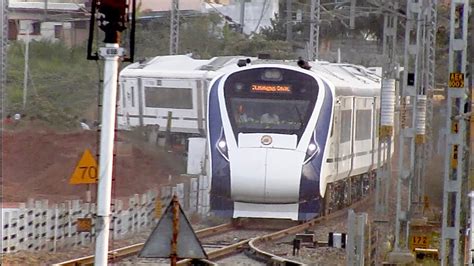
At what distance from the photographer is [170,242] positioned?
10398 millimetres

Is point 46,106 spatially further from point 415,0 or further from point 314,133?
point 415,0

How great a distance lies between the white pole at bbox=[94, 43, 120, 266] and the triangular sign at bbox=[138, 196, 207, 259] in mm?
332

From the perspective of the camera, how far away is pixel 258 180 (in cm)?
2080

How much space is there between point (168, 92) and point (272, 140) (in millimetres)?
7486

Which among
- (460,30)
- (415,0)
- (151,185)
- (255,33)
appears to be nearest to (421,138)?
(415,0)

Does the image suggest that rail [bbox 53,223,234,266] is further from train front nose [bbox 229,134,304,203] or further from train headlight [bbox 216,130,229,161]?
train headlight [bbox 216,130,229,161]

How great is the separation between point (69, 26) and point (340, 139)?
42.8 feet

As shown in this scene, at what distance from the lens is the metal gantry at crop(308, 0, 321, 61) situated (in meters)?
28.3

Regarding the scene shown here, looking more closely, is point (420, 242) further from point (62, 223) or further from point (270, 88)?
point (62, 223)

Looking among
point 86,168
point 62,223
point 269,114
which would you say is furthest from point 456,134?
point 269,114

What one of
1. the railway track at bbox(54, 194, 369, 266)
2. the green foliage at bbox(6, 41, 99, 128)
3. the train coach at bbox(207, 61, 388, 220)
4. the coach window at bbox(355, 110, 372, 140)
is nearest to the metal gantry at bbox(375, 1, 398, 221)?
the train coach at bbox(207, 61, 388, 220)

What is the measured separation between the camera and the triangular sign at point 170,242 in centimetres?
1038

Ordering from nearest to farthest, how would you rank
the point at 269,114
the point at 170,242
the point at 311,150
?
the point at 170,242, the point at 311,150, the point at 269,114

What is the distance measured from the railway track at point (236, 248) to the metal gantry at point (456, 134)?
4118 mm
